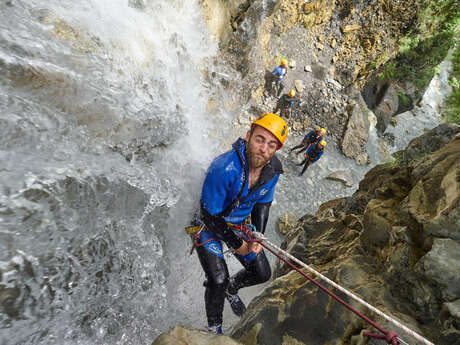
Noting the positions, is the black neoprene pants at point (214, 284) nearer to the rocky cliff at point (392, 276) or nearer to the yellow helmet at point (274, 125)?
the rocky cliff at point (392, 276)

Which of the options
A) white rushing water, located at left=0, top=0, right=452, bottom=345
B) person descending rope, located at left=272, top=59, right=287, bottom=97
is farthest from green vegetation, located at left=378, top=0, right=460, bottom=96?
white rushing water, located at left=0, top=0, right=452, bottom=345

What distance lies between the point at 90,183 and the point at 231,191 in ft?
5.39

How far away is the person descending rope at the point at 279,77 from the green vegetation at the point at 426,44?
7451 millimetres

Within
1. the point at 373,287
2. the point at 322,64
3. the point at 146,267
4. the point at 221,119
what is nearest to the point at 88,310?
the point at 146,267

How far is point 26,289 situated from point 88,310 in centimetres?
74

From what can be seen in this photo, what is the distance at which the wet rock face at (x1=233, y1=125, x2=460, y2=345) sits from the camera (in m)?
→ 2.13

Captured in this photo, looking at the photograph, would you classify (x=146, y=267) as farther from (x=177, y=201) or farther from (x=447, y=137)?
(x=447, y=137)

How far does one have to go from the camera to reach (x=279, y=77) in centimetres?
1036

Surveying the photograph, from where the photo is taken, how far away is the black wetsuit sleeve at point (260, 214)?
371cm

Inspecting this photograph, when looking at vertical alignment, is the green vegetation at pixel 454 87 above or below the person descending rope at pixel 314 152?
above

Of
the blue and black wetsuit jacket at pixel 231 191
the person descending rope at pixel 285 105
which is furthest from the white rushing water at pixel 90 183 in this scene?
the person descending rope at pixel 285 105

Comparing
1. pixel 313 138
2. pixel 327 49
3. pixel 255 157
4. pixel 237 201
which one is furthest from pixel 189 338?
pixel 327 49

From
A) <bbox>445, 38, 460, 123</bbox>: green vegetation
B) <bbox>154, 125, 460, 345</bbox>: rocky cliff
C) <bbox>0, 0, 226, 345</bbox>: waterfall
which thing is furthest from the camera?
<bbox>445, 38, 460, 123</bbox>: green vegetation

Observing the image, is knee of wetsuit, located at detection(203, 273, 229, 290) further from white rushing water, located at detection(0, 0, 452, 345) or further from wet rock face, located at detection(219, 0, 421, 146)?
wet rock face, located at detection(219, 0, 421, 146)
